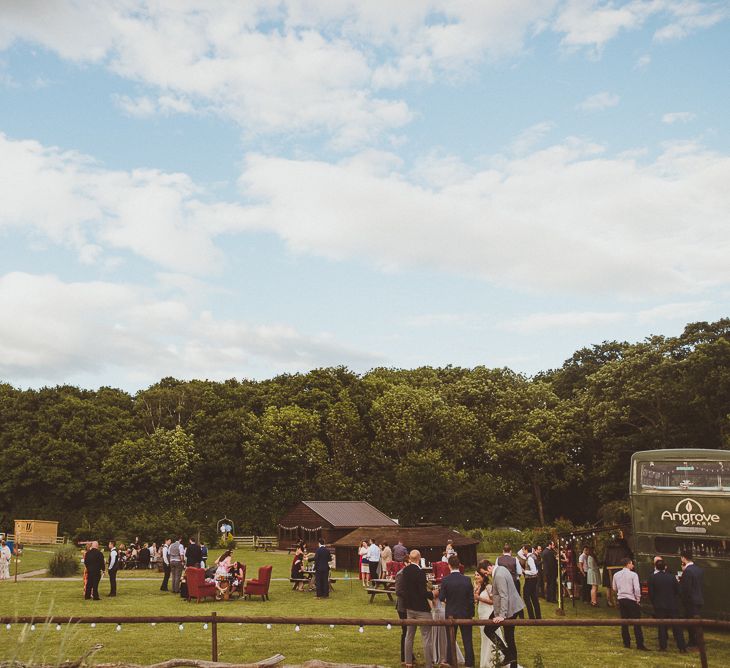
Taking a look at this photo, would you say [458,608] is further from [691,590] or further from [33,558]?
[33,558]

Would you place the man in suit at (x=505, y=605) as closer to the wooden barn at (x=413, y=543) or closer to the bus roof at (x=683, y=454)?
the bus roof at (x=683, y=454)

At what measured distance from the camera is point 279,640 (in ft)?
48.2

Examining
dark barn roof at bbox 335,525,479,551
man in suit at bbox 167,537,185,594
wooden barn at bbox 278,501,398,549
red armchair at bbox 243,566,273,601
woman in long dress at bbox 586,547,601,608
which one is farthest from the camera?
wooden barn at bbox 278,501,398,549

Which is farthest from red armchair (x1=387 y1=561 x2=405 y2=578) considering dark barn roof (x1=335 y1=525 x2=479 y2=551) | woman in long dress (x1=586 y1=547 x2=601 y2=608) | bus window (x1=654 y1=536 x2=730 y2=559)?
bus window (x1=654 y1=536 x2=730 y2=559)

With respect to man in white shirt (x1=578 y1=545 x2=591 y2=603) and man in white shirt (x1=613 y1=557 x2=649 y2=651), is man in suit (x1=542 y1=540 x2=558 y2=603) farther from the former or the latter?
man in white shirt (x1=613 y1=557 x2=649 y2=651)

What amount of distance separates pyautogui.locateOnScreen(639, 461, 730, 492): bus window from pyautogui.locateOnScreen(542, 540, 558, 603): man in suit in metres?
5.46

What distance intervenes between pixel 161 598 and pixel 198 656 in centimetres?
1003

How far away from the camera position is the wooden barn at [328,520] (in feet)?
149

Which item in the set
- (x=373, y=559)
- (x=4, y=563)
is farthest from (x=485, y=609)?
(x=4, y=563)

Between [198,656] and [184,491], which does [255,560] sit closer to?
[184,491]


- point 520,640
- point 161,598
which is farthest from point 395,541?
point 520,640

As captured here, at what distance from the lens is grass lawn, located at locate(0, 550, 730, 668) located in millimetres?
13195

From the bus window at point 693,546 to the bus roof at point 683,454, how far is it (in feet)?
6.53

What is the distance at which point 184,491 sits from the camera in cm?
5947
